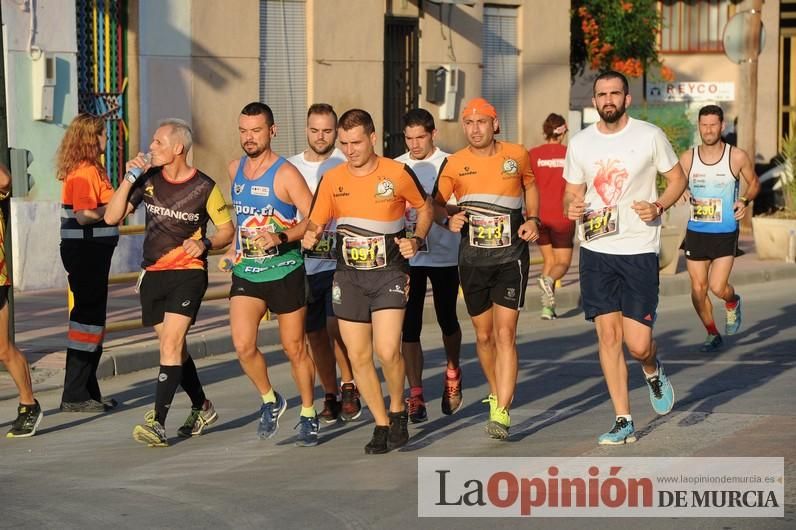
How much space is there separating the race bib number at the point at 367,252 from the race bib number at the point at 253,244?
0.56 m

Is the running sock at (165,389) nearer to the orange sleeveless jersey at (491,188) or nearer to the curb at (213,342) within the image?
the orange sleeveless jersey at (491,188)

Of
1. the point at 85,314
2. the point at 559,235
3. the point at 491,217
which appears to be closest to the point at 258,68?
the point at 559,235

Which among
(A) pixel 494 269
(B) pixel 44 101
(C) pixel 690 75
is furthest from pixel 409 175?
(C) pixel 690 75

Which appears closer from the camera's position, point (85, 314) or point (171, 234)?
point (171, 234)

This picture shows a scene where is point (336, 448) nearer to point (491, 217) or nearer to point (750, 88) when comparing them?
point (491, 217)

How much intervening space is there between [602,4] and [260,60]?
1650 centimetres

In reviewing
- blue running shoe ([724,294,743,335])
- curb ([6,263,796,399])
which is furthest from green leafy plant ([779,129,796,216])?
blue running shoe ([724,294,743,335])

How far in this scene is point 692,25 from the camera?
45719 millimetres

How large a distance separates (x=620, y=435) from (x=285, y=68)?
13106 millimetres

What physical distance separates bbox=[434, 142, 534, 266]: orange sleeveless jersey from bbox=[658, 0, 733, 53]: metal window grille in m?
36.2

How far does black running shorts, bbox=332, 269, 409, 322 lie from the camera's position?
935 cm

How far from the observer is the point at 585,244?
32.0ft

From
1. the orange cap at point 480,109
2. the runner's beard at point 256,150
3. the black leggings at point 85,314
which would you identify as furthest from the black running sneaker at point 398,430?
the black leggings at point 85,314

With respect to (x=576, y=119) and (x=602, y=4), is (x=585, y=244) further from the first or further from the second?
(x=602, y=4)
